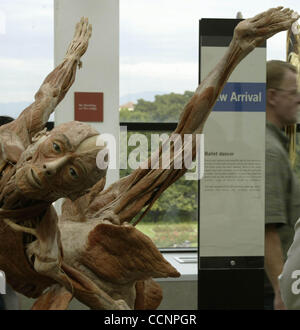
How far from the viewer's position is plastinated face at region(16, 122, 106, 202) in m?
1.00

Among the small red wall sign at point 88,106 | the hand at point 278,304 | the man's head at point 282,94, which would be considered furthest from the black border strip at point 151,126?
the hand at point 278,304

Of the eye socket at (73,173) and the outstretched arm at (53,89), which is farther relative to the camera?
the outstretched arm at (53,89)

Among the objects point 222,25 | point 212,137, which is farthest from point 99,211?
point 222,25

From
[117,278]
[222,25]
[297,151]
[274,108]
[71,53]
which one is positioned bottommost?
[117,278]

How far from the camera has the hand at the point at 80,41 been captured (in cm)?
136

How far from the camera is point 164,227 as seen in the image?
164cm

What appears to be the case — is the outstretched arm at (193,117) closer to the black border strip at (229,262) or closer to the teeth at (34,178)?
the teeth at (34,178)

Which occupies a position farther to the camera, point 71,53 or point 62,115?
point 62,115

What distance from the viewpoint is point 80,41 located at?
1.39 m

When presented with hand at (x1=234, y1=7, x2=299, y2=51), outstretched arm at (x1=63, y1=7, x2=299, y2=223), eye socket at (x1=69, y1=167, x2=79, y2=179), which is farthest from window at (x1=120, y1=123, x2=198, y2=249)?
eye socket at (x1=69, y1=167, x2=79, y2=179)

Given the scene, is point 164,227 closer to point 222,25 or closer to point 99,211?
point 99,211

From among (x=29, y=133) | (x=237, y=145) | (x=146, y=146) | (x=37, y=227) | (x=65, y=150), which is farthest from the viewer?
(x=237, y=145)

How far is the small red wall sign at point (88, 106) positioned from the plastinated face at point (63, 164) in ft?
2.39

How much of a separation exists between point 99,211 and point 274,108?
0.61m
